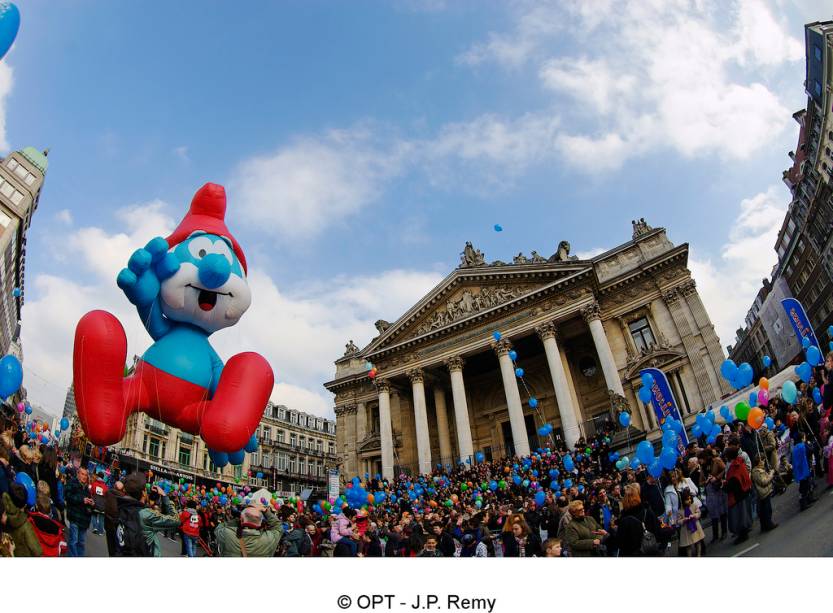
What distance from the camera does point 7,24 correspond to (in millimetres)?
5109

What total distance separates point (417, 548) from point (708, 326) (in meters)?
18.4

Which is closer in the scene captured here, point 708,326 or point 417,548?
point 417,548

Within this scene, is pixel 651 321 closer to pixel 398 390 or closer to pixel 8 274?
pixel 398 390

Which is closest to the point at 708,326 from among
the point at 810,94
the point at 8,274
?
the point at 810,94

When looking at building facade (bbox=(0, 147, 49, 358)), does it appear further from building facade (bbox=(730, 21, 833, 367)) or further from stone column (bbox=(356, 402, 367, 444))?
building facade (bbox=(730, 21, 833, 367))

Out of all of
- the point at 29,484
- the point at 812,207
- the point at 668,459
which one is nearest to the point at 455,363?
the point at 668,459

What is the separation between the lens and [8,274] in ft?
118

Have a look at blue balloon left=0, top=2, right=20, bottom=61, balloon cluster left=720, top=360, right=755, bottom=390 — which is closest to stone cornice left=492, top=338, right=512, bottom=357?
balloon cluster left=720, top=360, right=755, bottom=390

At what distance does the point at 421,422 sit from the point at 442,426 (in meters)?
2.00

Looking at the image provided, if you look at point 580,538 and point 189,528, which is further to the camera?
point 189,528

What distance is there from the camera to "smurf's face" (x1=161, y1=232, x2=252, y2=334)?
671 centimetres

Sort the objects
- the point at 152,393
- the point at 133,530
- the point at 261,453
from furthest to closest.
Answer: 1. the point at 261,453
2. the point at 152,393
3. the point at 133,530

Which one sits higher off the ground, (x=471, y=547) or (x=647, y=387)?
(x=647, y=387)

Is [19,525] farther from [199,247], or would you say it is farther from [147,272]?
[199,247]
